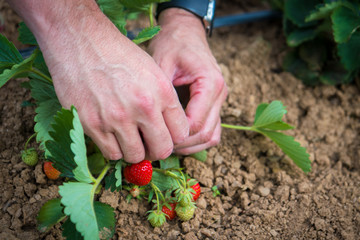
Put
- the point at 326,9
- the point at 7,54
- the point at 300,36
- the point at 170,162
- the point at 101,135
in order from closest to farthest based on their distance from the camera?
the point at 101,135 < the point at 7,54 < the point at 170,162 < the point at 326,9 < the point at 300,36

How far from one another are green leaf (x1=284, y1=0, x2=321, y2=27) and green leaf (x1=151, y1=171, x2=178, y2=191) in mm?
1124

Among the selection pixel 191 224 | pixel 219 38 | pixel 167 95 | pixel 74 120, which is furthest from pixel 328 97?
pixel 74 120

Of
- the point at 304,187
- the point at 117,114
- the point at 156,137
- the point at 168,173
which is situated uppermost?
the point at 117,114

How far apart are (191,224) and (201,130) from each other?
0.33 metres

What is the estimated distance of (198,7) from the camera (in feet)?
4.79

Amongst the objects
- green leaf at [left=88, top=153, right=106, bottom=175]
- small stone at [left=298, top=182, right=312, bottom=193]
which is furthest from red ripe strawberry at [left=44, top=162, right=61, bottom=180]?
small stone at [left=298, top=182, right=312, bottom=193]

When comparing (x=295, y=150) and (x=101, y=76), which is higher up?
(x=101, y=76)

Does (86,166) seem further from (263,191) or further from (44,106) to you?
(263,191)

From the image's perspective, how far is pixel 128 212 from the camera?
119 cm

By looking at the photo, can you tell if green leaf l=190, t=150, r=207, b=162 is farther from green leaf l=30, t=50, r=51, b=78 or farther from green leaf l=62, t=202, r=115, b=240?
green leaf l=30, t=50, r=51, b=78

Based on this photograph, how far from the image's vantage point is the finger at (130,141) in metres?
0.91

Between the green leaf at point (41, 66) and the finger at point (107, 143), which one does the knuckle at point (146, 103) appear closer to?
the finger at point (107, 143)

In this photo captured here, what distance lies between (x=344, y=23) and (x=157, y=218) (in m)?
1.22

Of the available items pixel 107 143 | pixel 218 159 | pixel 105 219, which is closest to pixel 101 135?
pixel 107 143
